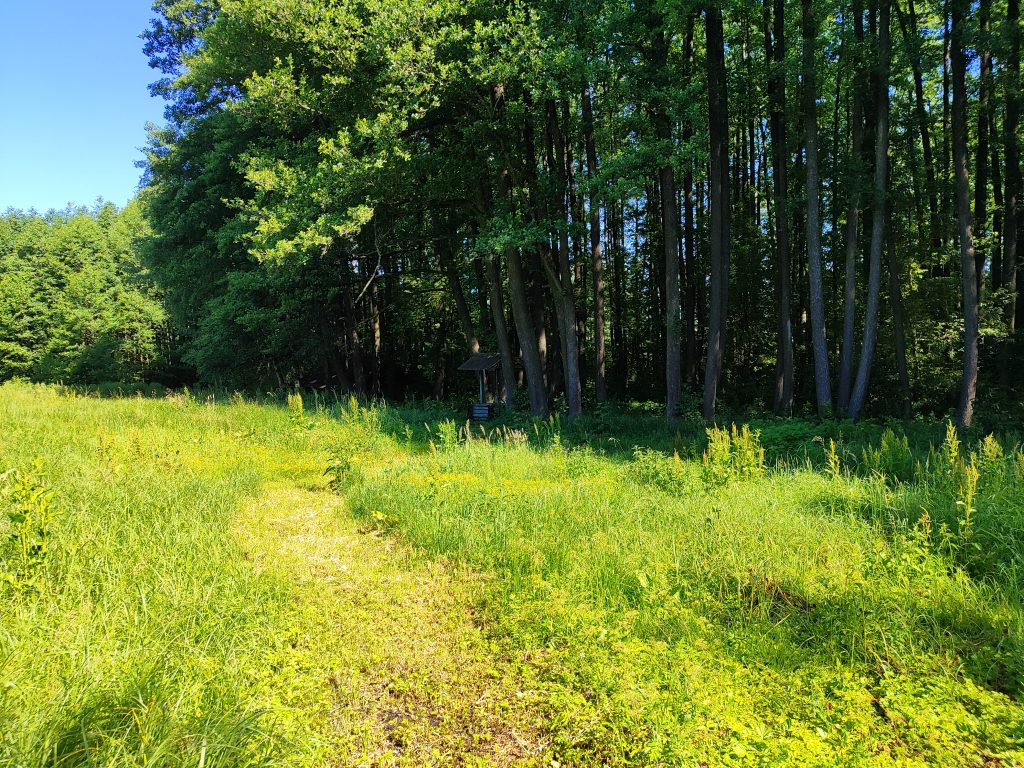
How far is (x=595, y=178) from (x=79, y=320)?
117 feet

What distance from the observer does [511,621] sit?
3.51 metres

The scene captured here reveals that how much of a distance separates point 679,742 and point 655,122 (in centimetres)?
1175

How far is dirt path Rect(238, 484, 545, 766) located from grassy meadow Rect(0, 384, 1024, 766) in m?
0.02

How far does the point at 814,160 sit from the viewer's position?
12.1m

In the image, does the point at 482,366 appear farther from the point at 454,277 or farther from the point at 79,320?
the point at 79,320

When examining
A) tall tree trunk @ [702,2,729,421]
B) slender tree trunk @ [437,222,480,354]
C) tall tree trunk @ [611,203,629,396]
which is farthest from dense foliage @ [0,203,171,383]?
tall tree trunk @ [702,2,729,421]

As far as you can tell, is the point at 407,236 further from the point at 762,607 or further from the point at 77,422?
the point at 762,607

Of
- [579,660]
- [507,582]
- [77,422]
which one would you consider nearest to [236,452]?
[77,422]

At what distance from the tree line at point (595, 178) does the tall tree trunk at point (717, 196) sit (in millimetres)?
74

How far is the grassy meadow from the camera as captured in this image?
8.07ft

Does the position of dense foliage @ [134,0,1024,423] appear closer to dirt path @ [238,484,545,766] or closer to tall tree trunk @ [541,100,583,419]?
tall tree trunk @ [541,100,583,419]

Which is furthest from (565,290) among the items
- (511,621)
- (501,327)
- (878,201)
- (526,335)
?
(511,621)

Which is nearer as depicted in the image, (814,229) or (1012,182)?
(814,229)

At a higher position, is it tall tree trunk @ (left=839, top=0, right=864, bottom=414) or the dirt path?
tall tree trunk @ (left=839, top=0, right=864, bottom=414)
